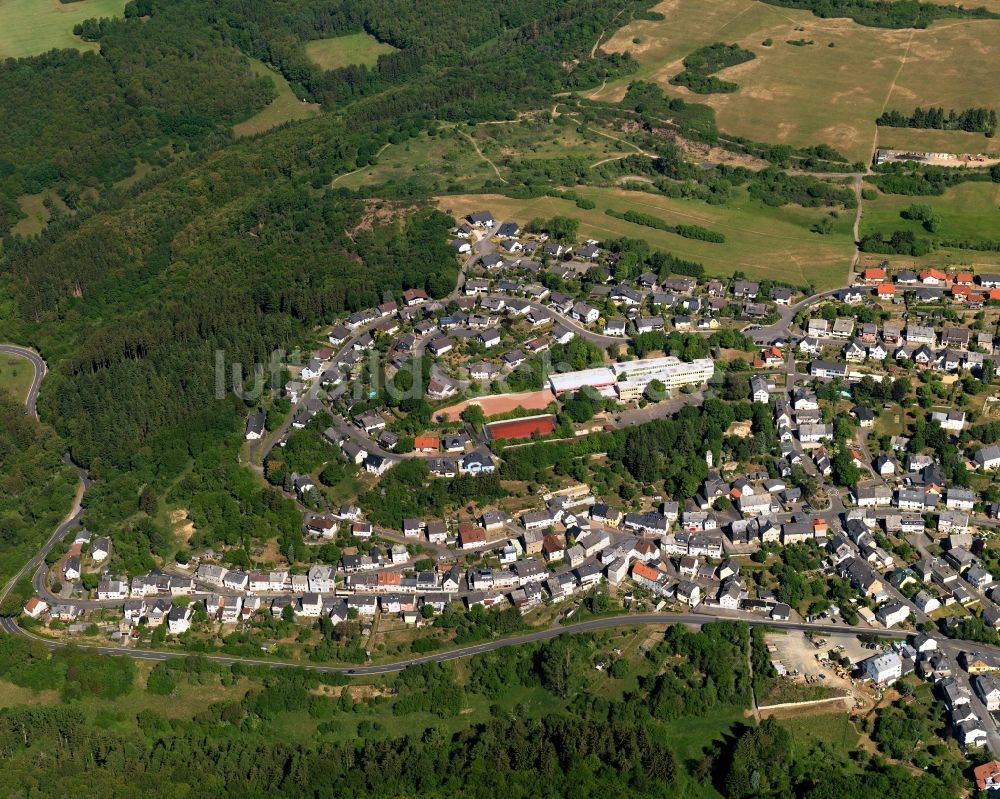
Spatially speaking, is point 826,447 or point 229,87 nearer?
point 826,447

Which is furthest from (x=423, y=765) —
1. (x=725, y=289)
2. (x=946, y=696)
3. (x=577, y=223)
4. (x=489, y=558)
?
(x=577, y=223)

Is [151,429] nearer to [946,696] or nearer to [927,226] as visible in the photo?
[946,696]

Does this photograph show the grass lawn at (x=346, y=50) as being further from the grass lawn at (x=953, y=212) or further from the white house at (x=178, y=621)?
the white house at (x=178, y=621)

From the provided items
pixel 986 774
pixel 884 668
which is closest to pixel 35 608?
pixel 884 668

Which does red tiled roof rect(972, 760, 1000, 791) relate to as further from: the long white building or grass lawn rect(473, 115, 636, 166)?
grass lawn rect(473, 115, 636, 166)

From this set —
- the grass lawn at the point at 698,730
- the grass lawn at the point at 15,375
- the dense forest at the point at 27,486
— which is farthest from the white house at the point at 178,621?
the grass lawn at the point at 15,375

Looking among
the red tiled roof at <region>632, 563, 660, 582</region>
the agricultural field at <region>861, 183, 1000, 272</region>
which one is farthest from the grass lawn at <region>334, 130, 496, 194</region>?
the red tiled roof at <region>632, 563, 660, 582</region>
